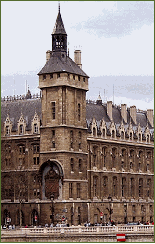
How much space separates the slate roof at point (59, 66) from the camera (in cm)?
13838

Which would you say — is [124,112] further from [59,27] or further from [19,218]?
[19,218]

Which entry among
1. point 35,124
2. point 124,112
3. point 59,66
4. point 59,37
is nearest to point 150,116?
point 124,112

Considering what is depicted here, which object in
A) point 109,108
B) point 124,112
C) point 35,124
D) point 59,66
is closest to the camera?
point 59,66

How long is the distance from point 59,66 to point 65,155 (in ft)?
37.6

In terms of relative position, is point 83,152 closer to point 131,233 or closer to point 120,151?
point 120,151

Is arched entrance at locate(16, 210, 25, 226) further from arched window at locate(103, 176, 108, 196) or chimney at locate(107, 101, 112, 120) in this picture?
chimney at locate(107, 101, 112, 120)

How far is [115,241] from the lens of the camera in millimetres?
107688

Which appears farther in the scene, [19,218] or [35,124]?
[35,124]

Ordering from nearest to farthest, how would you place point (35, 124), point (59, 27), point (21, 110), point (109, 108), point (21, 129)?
1. point (59, 27)
2. point (35, 124)
3. point (21, 129)
4. point (21, 110)
5. point (109, 108)

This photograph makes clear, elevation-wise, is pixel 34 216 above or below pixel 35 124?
below

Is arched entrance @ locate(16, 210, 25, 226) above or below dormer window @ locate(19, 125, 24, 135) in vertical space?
below

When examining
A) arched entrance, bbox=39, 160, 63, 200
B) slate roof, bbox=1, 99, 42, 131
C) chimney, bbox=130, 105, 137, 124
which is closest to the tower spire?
slate roof, bbox=1, 99, 42, 131

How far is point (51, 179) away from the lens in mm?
138125

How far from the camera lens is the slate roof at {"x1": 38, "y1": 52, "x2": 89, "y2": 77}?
138375 millimetres
